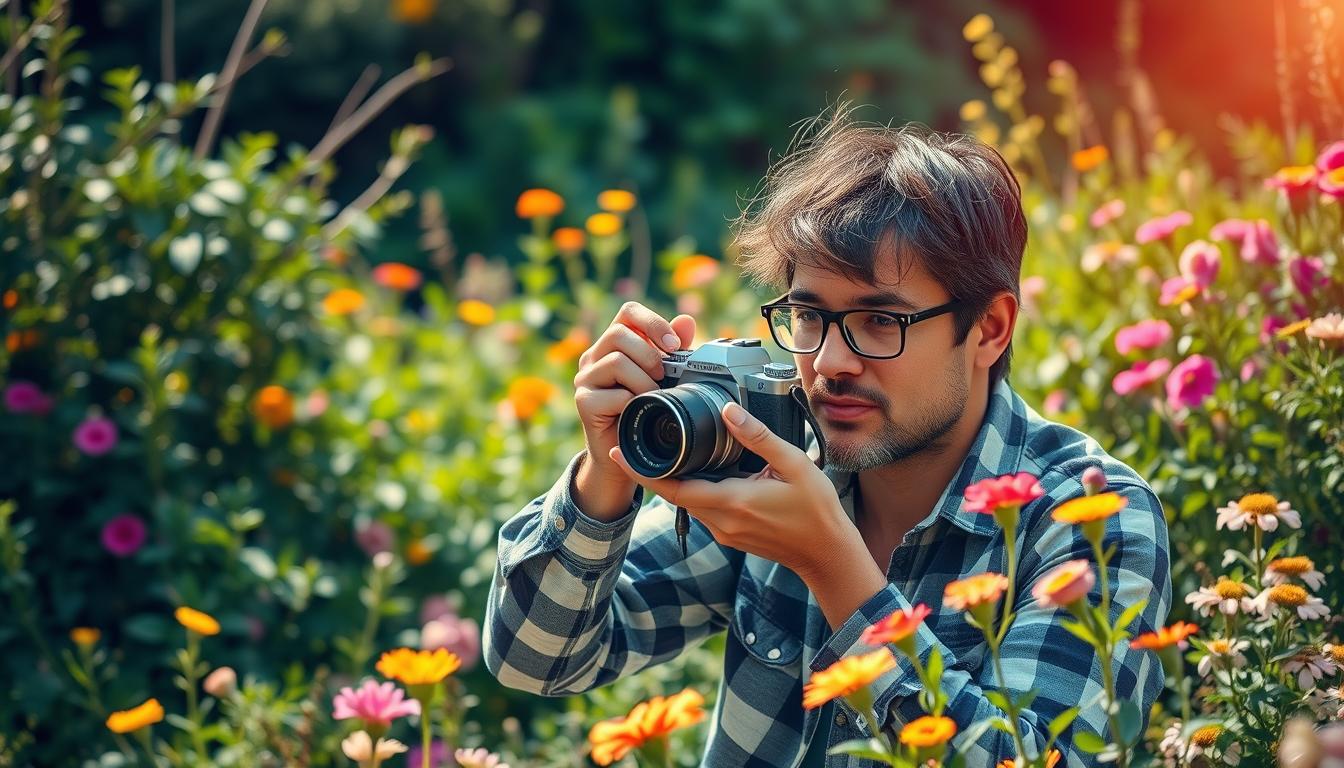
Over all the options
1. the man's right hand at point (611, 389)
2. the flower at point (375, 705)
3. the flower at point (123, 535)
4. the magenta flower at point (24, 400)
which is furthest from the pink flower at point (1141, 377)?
the magenta flower at point (24, 400)

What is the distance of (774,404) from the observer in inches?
52.0

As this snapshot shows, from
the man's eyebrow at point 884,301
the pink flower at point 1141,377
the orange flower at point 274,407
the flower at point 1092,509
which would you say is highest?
the flower at point 1092,509

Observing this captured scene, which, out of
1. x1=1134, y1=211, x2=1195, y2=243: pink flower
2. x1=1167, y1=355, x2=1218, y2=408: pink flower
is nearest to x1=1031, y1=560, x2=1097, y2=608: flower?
x1=1167, y1=355, x2=1218, y2=408: pink flower

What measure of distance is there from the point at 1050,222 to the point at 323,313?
57.2 inches

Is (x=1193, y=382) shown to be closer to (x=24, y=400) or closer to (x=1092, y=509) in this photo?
(x=1092, y=509)

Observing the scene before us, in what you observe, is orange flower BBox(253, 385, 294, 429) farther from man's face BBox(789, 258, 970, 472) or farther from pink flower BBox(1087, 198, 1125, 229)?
pink flower BBox(1087, 198, 1125, 229)

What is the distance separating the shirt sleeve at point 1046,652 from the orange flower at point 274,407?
146 centimetres

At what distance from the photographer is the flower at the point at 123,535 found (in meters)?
2.13

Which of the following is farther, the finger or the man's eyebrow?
the man's eyebrow

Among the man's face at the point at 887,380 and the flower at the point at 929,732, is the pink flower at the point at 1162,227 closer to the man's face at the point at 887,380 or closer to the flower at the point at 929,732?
the man's face at the point at 887,380

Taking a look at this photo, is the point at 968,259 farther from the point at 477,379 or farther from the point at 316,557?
the point at 477,379

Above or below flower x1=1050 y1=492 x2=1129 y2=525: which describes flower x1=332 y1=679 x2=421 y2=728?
below

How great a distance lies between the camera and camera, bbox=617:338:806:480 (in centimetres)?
122

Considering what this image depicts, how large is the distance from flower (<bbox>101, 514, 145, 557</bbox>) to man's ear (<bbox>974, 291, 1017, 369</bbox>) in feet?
4.77
